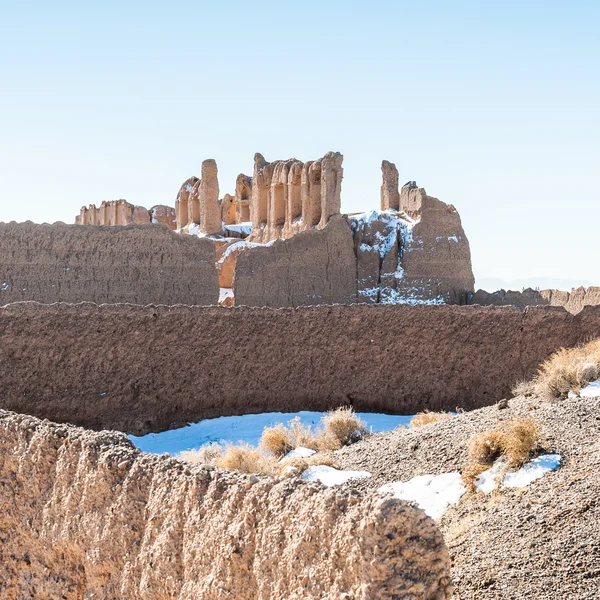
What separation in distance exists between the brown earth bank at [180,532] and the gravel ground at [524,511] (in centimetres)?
274

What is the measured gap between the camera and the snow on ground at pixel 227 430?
51.2ft

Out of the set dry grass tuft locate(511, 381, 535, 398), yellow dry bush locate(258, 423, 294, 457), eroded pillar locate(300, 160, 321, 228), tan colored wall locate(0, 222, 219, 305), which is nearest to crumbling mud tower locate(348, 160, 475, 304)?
eroded pillar locate(300, 160, 321, 228)

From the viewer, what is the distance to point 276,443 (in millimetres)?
14641

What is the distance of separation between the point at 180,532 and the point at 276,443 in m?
8.77

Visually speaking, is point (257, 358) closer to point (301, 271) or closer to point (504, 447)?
point (301, 271)

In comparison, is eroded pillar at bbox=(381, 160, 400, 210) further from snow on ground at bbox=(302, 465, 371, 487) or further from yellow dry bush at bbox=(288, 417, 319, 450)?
snow on ground at bbox=(302, 465, 371, 487)

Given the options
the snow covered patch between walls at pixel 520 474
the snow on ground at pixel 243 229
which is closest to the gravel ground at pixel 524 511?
the snow covered patch between walls at pixel 520 474

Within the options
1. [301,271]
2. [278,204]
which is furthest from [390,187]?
[301,271]

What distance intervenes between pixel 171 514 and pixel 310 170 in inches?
1105

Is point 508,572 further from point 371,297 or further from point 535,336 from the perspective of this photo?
point 371,297

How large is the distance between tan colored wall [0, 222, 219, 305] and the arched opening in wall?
14865mm

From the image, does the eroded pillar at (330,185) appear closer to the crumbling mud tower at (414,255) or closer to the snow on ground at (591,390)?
the crumbling mud tower at (414,255)

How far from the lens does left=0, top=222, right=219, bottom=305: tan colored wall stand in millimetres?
18547

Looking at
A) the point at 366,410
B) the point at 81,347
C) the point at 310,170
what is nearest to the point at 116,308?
the point at 81,347
